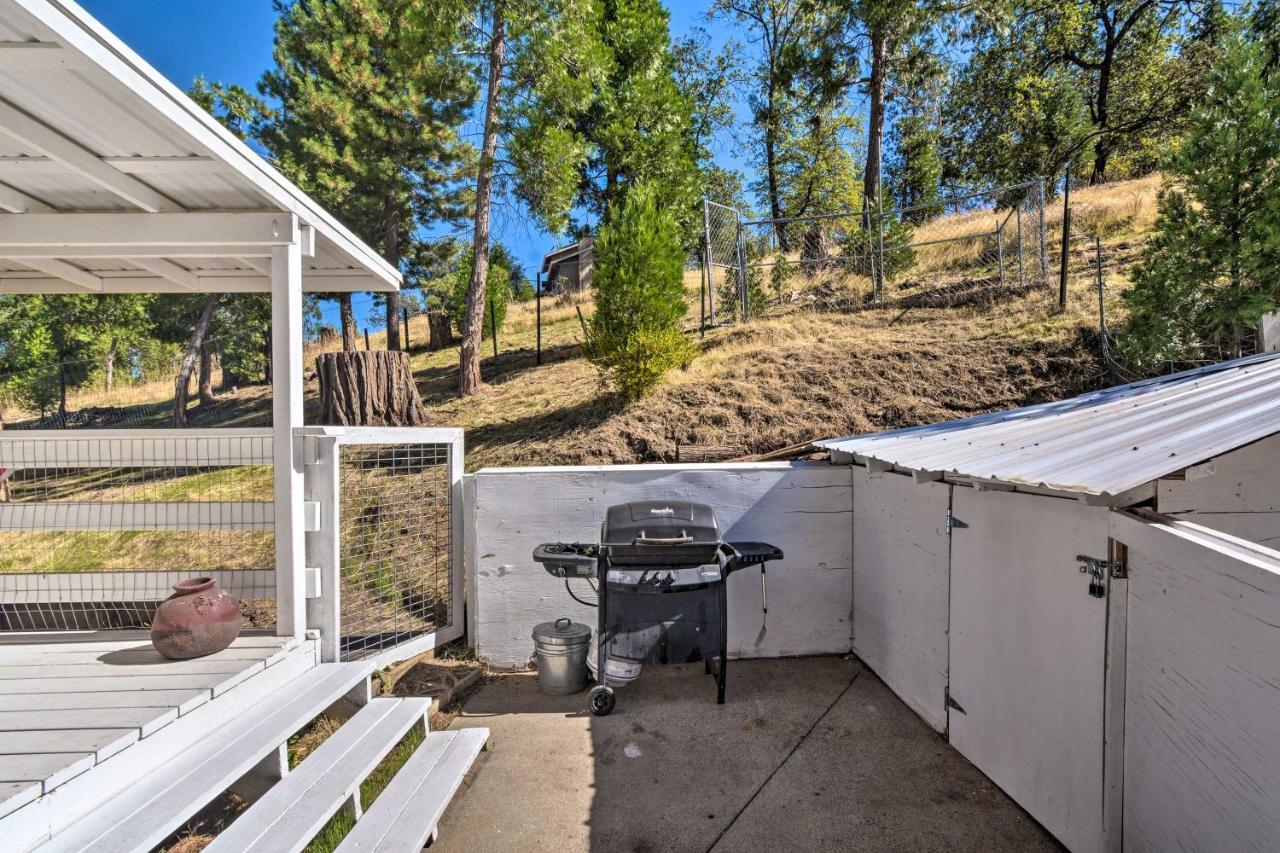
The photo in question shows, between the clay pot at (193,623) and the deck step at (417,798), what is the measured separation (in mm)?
1104

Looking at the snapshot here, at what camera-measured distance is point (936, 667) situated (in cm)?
352

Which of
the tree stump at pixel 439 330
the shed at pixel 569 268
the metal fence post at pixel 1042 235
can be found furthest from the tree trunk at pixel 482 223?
the shed at pixel 569 268

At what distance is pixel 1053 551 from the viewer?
2611 millimetres

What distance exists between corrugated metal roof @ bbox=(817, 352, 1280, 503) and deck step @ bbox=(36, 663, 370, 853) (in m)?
3.11

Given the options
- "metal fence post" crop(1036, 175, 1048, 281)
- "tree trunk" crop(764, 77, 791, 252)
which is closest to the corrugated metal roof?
"metal fence post" crop(1036, 175, 1048, 281)

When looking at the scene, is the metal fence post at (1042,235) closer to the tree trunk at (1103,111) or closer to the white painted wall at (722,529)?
the white painted wall at (722,529)

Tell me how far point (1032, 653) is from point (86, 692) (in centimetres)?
408

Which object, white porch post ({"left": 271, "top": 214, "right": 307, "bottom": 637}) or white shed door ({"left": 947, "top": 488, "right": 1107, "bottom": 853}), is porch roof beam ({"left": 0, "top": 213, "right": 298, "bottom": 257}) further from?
white shed door ({"left": 947, "top": 488, "right": 1107, "bottom": 853})

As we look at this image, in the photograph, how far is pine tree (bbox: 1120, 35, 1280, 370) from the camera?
5457mm

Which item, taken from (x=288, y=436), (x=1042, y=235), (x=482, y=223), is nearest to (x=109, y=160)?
(x=288, y=436)

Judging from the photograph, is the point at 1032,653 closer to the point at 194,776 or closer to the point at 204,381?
the point at 194,776

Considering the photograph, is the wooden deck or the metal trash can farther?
the metal trash can

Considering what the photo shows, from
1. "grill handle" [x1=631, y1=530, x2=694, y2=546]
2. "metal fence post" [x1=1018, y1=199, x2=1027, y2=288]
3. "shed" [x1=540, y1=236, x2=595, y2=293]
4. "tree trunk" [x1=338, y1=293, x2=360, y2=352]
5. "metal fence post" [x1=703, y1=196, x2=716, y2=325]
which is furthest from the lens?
"shed" [x1=540, y1=236, x2=595, y2=293]

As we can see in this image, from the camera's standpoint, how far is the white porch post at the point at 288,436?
3.25 m
